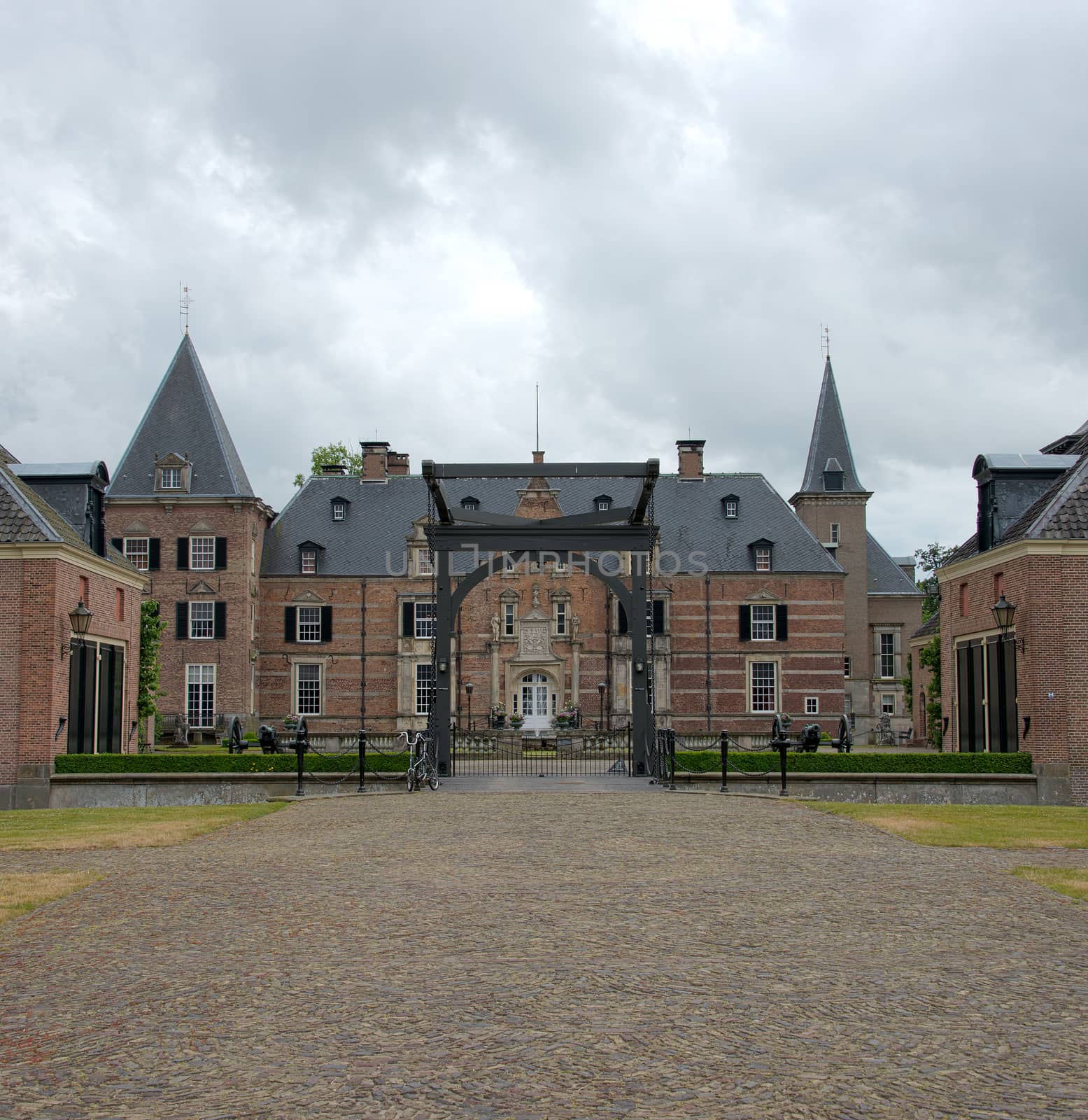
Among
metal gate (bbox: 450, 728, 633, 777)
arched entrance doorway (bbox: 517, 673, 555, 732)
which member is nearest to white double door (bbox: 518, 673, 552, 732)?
arched entrance doorway (bbox: 517, 673, 555, 732)

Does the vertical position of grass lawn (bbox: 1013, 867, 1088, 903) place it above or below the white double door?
below

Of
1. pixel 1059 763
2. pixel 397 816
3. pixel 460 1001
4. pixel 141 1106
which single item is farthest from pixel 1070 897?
pixel 1059 763

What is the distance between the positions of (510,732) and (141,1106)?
34.3 metres

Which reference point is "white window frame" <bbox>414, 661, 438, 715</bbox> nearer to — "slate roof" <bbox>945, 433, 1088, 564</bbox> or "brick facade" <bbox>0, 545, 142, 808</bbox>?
"brick facade" <bbox>0, 545, 142, 808</bbox>

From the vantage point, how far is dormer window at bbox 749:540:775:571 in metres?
46.9

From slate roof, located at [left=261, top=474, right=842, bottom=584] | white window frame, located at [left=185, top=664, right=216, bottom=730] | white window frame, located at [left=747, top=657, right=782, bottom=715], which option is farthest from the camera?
slate roof, located at [left=261, top=474, right=842, bottom=584]

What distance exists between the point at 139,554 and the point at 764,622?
75.4 ft

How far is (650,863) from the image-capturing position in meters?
11.7

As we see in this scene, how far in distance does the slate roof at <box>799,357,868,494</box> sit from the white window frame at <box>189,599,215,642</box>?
2365 centimetres

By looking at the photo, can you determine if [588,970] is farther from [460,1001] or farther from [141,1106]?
[141,1106]

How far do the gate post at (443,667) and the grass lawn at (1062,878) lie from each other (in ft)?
46.1

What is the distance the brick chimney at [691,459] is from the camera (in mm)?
49656

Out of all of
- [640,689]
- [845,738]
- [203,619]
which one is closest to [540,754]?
[845,738]

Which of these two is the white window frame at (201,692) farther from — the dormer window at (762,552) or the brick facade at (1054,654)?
the brick facade at (1054,654)
